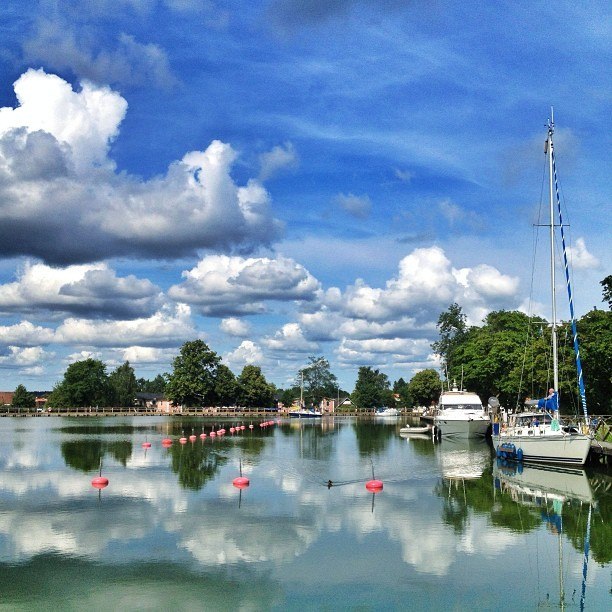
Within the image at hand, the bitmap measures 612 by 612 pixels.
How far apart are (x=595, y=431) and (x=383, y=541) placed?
28816 mm

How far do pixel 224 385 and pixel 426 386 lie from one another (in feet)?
176

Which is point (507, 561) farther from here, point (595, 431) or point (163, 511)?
point (595, 431)

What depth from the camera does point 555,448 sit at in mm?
39281

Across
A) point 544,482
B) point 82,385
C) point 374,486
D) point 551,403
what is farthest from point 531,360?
point 82,385

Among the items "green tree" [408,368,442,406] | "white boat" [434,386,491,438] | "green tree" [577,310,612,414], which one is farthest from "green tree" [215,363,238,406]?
"green tree" [577,310,612,414]

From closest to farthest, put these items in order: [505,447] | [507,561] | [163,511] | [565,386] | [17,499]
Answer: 1. [507,561]
2. [163,511]
3. [17,499]
4. [505,447]
5. [565,386]

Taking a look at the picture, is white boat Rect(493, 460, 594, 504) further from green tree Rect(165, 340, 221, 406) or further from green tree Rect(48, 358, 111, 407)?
green tree Rect(48, 358, 111, 407)

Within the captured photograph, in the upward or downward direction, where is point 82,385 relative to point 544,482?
upward

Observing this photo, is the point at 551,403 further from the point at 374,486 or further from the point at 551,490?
the point at 374,486

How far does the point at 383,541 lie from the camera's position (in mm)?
22797

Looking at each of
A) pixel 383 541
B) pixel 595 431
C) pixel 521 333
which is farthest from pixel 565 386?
pixel 383 541

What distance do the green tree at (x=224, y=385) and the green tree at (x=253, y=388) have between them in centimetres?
423

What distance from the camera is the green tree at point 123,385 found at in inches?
7264

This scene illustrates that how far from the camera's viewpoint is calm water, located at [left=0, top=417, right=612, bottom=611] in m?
17.3
